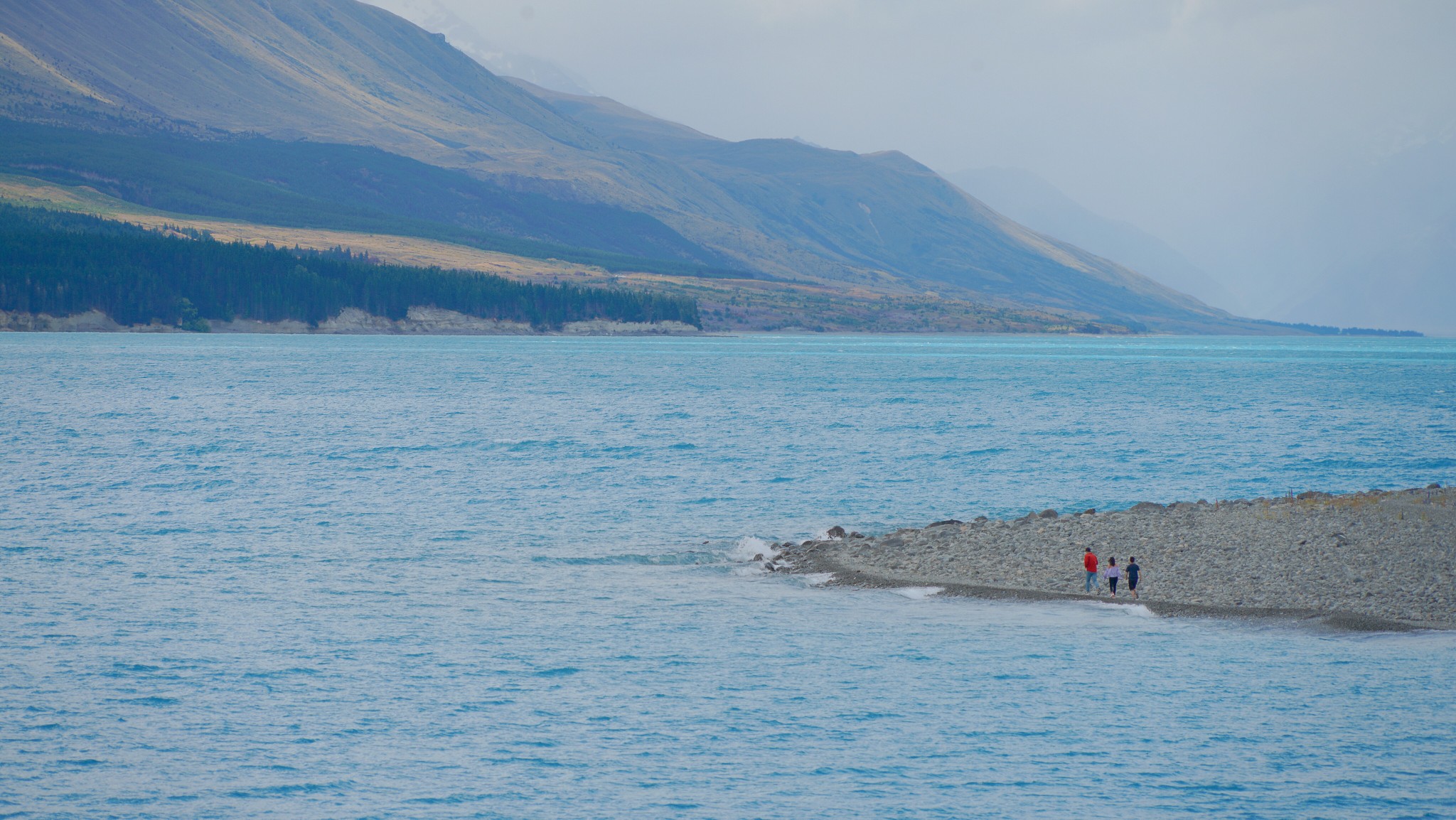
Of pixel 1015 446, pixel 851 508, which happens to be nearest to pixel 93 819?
pixel 851 508

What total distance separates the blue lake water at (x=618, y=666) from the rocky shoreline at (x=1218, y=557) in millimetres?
1664

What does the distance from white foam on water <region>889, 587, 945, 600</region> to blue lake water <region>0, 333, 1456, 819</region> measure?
1.25 feet

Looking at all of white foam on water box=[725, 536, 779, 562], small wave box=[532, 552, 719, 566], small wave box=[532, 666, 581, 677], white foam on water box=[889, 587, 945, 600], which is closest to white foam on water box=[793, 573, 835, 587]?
white foam on water box=[889, 587, 945, 600]

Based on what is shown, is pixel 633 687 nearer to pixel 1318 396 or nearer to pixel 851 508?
pixel 851 508

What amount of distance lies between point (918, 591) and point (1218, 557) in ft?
29.6

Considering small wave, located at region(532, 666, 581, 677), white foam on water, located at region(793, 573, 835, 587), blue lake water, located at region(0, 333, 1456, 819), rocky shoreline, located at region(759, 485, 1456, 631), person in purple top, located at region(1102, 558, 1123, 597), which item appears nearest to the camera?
blue lake water, located at region(0, 333, 1456, 819)

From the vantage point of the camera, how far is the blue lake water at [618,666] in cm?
2108

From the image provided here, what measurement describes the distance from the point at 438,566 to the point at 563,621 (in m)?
9.57

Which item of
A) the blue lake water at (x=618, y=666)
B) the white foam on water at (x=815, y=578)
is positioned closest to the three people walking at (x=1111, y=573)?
the blue lake water at (x=618, y=666)

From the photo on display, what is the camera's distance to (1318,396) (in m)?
131

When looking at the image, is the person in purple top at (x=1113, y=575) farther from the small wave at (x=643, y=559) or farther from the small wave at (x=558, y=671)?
the small wave at (x=558, y=671)

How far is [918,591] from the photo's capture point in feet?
115

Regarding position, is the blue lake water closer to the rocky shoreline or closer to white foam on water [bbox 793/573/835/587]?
white foam on water [bbox 793/573/835/587]

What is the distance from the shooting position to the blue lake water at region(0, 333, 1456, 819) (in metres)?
21.1
